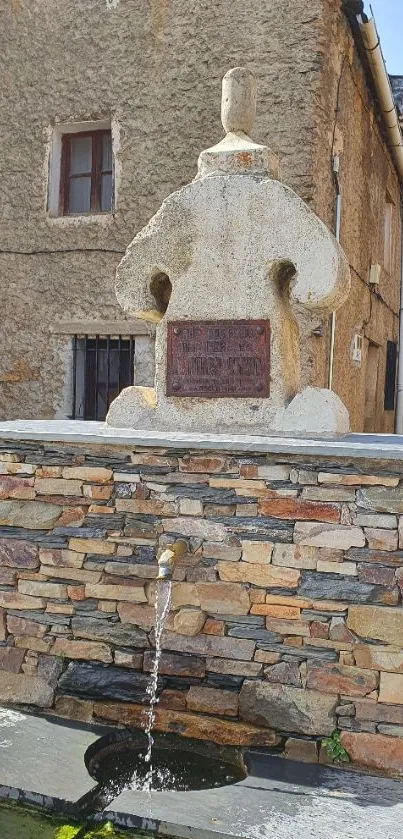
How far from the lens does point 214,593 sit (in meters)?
3.35

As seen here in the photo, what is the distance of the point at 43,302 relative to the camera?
7496mm

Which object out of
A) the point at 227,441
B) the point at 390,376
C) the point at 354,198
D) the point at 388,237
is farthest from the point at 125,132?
the point at 390,376

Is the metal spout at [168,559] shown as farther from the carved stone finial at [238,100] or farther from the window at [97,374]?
the window at [97,374]

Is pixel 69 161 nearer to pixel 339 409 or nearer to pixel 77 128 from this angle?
pixel 77 128

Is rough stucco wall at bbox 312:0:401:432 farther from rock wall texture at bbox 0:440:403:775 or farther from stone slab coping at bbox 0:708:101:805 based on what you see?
stone slab coping at bbox 0:708:101:805

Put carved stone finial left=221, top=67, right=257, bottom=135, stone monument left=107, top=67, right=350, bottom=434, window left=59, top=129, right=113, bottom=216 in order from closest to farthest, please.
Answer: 1. stone monument left=107, top=67, right=350, bottom=434
2. carved stone finial left=221, top=67, right=257, bottom=135
3. window left=59, top=129, right=113, bottom=216

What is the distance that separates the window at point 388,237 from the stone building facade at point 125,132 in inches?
87.0

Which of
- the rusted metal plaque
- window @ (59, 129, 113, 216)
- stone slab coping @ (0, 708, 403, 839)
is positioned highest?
window @ (59, 129, 113, 216)

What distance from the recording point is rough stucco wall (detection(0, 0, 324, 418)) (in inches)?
259

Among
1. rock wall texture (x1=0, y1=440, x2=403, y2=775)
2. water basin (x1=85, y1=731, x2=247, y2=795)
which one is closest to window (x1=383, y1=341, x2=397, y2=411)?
rock wall texture (x1=0, y1=440, x2=403, y2=775)

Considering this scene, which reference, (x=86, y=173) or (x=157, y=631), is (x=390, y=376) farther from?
(x=157, y=631)

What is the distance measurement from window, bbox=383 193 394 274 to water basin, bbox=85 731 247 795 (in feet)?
25.9

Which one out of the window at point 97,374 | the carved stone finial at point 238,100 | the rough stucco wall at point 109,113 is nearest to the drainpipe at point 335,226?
the rough stucco wall at point 109,113

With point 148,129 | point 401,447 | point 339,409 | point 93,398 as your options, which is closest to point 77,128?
point 148,129
